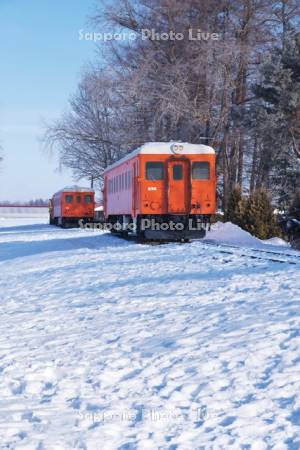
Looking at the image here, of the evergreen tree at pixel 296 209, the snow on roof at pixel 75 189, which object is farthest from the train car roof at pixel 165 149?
the snow on roof at pixel 75 189

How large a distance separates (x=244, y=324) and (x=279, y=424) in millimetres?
2440

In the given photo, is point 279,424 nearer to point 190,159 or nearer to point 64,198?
point 190,159

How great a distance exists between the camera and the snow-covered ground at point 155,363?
3947 millimetres

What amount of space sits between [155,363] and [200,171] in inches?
558

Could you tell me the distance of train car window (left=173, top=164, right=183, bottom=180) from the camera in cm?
1906

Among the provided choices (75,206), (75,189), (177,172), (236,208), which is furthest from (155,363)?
(75,189)

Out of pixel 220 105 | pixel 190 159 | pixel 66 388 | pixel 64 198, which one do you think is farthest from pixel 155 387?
pixel 64 198

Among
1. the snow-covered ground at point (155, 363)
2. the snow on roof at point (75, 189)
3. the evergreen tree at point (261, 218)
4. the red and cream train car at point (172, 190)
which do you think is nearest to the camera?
the snow-covered ground at point (155, 363)

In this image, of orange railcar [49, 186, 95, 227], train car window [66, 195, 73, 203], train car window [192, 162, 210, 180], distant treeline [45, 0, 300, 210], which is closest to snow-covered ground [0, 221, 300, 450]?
train car window [192, 162, 210, 180]

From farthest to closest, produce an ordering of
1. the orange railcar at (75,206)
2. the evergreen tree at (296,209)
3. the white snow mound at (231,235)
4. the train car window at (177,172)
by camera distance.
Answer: the orange railcar at (75,206) < the evergreen tree at (296,209) < the train car window at (177,172) < the white snow mound at (231,235)

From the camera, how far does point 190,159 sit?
1914 cm

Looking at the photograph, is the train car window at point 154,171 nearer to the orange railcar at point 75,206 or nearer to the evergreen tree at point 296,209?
the evergreen tree at point 296,209

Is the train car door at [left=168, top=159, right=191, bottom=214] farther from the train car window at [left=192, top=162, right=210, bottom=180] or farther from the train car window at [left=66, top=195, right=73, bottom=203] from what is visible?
the train car window at [left=66, top=195, right=73, bottom=203]

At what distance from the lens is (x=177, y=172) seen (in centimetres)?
1909
